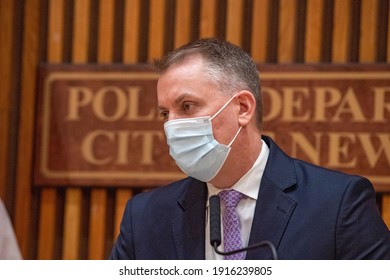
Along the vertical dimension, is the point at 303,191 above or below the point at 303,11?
below

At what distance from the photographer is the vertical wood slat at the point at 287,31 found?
334 cm

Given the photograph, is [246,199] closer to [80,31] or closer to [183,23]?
[183,23]

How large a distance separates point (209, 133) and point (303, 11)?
128cm

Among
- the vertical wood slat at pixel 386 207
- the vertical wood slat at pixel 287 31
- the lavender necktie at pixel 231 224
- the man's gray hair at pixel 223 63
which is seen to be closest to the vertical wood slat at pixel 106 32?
the vertical wood slat at pixel 287 31

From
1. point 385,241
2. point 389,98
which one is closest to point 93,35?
point 389,98

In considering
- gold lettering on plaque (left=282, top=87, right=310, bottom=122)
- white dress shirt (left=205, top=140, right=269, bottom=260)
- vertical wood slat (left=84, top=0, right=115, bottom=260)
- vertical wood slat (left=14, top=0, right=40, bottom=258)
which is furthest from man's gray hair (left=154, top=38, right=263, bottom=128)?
vertical wood slat (left=14, top=0, right=40, bottom=258)

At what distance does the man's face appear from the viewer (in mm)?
2221

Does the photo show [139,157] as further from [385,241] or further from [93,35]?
[385,241]

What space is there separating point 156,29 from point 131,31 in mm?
105

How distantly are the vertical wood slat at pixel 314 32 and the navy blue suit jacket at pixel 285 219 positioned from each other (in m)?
0.98

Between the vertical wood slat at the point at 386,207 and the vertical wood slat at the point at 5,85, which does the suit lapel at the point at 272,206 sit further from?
the vertical wood slat at the point at 5,85

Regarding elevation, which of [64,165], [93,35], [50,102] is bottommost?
[64,165]

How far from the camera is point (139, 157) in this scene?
341 cm

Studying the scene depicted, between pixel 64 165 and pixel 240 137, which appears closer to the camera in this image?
pixel 240 137
